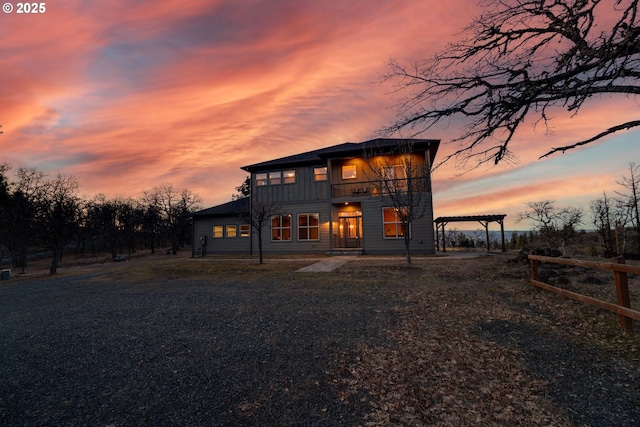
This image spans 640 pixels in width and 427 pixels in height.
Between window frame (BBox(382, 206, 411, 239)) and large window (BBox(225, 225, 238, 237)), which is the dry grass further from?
large window (BBox(225, 225, 238, 237))

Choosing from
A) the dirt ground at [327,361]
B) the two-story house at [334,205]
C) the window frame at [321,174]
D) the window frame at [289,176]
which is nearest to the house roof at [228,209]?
the two-story house at [334,205]

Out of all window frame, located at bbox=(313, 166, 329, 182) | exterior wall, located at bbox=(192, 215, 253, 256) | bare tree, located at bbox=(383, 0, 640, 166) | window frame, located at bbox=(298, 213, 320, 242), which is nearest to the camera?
bare tree, located at bbox=(383, 0, 640, 166)

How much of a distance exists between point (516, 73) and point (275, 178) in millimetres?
17592

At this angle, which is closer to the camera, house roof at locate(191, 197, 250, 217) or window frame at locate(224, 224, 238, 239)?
house roof at locate(191, 197, 250, 217)

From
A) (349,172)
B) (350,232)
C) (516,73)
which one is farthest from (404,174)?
(516,73)

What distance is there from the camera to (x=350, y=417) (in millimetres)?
2469

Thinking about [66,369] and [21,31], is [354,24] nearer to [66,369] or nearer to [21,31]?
[66,369]

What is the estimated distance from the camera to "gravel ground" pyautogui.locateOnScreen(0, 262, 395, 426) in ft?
8.61

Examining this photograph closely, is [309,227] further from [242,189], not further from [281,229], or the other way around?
[242,189]

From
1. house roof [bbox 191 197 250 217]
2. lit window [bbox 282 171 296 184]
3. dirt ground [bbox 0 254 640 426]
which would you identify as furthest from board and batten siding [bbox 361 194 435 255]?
house roof [bbox 191 197 250 217]

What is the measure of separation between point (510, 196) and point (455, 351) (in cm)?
1984

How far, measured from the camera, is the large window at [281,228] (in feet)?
64.7

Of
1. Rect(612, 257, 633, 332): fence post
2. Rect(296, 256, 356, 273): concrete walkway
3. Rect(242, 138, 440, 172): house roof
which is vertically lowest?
Rect(296, 256, 356, 273): concrete walkway

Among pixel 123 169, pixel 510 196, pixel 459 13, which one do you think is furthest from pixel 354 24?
pixel 123 169
